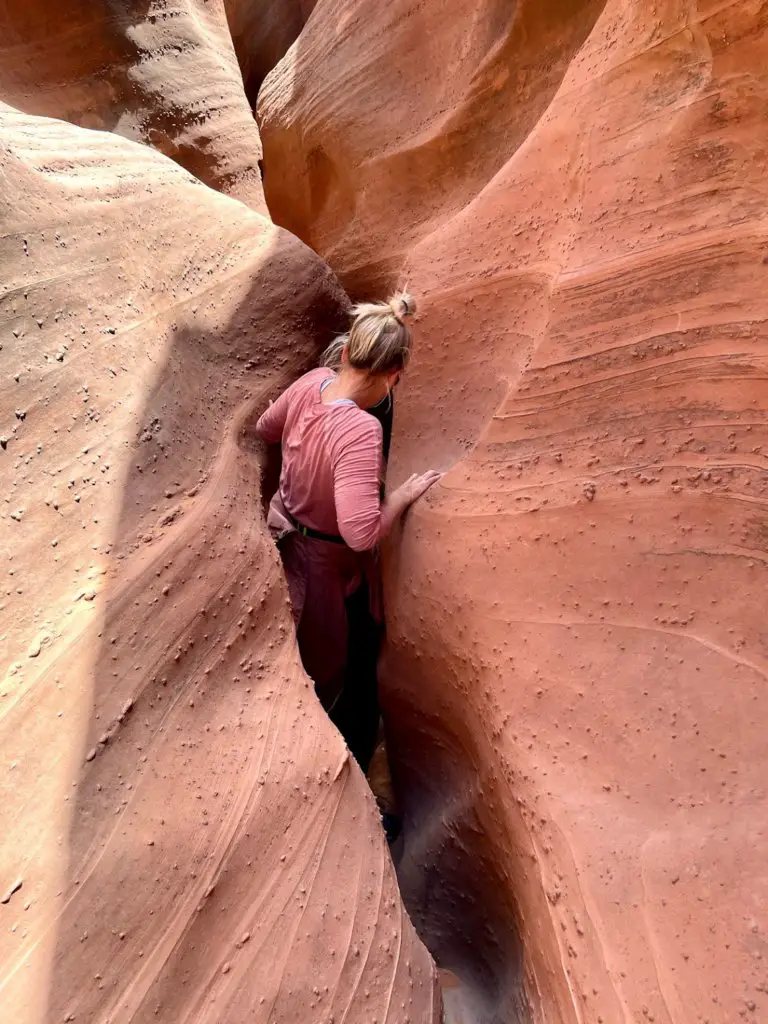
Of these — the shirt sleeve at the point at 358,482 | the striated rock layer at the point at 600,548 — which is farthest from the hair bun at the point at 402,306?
the shirt sleeve at the point at 358,482

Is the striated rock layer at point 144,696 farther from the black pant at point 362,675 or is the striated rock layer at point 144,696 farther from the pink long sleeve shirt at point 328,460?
the black pant at point 362,675

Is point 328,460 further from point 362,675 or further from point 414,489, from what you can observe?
point 362,675

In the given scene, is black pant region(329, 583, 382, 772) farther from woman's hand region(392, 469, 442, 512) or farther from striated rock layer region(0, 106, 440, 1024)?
striated rock layer region(0, 106, 440, 1024)

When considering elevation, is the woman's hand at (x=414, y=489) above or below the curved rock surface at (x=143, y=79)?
below

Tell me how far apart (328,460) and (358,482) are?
3.6 inches

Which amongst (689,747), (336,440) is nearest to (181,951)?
(689,747)

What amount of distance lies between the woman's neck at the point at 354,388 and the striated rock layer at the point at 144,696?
0.74ft

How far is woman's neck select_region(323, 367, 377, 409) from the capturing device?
1.42 m

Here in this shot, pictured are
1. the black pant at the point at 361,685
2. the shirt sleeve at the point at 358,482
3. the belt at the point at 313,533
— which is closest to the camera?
the shirt sleeve at the point at 358,482

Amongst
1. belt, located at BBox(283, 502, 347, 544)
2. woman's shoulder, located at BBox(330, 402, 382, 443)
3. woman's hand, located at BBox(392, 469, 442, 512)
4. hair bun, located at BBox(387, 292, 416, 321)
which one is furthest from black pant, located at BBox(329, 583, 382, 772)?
hair bun, located at BBox(387, 292, 416, 321)

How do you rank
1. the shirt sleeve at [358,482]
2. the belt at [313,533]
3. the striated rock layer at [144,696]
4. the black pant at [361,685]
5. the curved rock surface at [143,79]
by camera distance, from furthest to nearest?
the curved rock surface at [143,79] → the black pant at [361,685] → the belt at [313,533] → the shirt sleeve at [358,482] → the striated rock layer at [144,696]

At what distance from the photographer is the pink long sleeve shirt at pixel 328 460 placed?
1.35 metres

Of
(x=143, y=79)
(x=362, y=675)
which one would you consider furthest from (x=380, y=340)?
(x=143, y=79)

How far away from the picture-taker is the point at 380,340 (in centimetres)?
138
